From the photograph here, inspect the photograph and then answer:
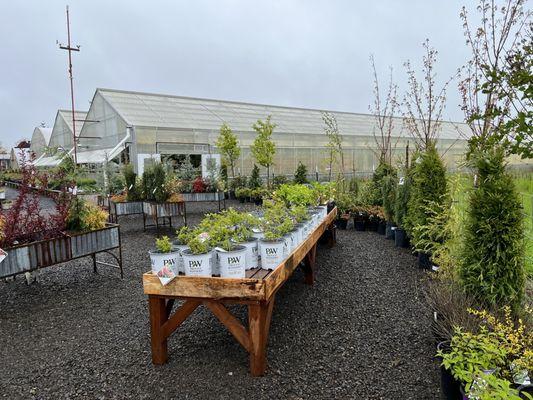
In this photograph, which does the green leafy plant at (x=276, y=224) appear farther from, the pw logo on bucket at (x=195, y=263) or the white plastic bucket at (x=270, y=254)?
the pw logo on bucket at (x=195, y=263)

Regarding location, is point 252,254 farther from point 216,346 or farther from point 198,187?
point 198,187

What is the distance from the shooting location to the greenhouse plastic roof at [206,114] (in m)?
14.2

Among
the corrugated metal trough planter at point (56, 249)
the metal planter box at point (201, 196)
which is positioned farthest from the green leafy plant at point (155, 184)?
the corrugated metal trough planter at point (56, 249)

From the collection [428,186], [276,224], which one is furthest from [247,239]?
[428,186]

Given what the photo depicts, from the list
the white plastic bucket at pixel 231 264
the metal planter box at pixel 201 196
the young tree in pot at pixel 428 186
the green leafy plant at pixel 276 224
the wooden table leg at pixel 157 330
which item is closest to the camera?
the white plastic bucket at pixel 231 264

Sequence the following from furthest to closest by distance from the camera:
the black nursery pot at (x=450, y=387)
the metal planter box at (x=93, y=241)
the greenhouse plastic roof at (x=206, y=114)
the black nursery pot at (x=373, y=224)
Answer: the greenhouse plastic roof at (x=206, y=114) → the black nursery pot at (x=373, y=224) → the metal planter box at (x=93, y=241) → the black nursery pot at (x=450, y=387)

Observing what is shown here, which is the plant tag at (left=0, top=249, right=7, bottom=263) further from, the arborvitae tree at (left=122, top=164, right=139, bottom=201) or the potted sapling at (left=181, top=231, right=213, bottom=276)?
the arborvitae tree at (left=122, top=164, right=139, bottom=201)

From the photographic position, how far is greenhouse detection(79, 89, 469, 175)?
43.8 ft

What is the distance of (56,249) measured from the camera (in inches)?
148

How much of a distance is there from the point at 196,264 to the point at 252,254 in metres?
0.47

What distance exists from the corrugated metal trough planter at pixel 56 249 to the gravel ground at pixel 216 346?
44cm

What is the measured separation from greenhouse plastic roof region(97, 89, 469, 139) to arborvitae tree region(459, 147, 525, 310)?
36.4 feet

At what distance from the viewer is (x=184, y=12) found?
9617 millimetres

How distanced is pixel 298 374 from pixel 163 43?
15855mm
